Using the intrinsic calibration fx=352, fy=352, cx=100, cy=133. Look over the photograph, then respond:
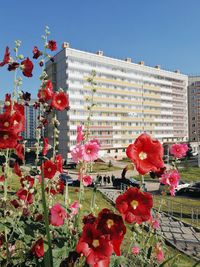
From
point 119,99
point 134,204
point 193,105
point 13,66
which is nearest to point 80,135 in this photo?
point 13,66

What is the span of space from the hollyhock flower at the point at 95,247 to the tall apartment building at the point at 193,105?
100244 mm

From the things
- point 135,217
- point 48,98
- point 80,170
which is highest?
point 48,98

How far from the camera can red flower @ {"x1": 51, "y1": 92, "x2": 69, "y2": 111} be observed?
2479mm

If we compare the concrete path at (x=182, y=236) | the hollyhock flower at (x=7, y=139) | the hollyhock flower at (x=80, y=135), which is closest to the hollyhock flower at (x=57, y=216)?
the hollyhock flower at (x=80, y=135)

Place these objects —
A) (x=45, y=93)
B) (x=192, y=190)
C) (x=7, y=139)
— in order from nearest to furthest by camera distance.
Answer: (x=7, y=139) → (x=45, y=93) → (x=192, y=190)

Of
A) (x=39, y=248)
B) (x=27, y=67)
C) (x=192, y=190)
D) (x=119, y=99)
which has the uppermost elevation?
(x=119, y=99)

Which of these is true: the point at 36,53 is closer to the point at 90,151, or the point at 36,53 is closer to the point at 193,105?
the point at 90,151

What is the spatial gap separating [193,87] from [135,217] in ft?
336

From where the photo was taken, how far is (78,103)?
6544 centimetres

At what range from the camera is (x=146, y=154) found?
Answer: 5.26 feet

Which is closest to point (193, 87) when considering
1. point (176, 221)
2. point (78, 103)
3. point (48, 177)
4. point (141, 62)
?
point (141, 62)

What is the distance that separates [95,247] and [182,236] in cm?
1237

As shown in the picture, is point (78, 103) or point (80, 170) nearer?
point (80, 170)

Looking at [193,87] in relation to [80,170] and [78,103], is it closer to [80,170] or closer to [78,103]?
[78,103]
